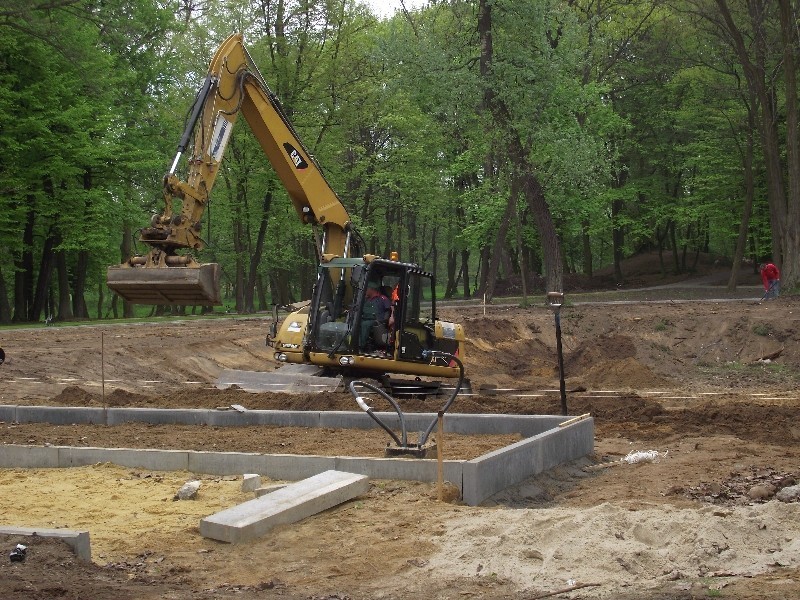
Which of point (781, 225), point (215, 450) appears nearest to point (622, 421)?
point (215, 450)

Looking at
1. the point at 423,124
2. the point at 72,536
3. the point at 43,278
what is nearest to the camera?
the point at 72,536

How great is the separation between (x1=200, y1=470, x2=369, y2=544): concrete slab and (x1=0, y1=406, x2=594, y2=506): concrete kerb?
608 mm

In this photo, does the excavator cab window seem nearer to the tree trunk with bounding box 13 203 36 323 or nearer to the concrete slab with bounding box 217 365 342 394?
the concrete slab with bounding box 217 365 342 394

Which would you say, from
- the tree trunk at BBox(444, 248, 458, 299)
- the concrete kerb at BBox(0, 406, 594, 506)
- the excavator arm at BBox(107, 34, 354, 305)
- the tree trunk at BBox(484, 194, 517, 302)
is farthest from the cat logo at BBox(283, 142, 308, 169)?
the tree trunk at BBox(444, 248, 458, 299)

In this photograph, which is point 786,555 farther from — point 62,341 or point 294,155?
point 62,341

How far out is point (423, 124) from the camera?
42.3m

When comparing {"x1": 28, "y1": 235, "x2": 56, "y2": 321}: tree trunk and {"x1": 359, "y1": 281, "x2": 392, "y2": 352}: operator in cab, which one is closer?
{"x1": 359, "y1": 281, "x2": 392, "y2": 352}: operator in cab

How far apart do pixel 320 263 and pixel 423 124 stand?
26609 millimetres

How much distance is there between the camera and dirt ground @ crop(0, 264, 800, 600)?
243 inches

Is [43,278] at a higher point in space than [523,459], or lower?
higher

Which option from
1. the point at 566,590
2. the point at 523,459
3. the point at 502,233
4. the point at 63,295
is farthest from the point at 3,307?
the point at 566,590

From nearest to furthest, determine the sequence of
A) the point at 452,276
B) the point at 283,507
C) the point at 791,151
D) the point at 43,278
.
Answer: the point at 283,507 → the point at 791,151 → the point at 43,278 → the point at 452,276

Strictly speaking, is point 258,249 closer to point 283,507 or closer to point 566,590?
point 283,507

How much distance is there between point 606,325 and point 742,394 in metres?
9.13
